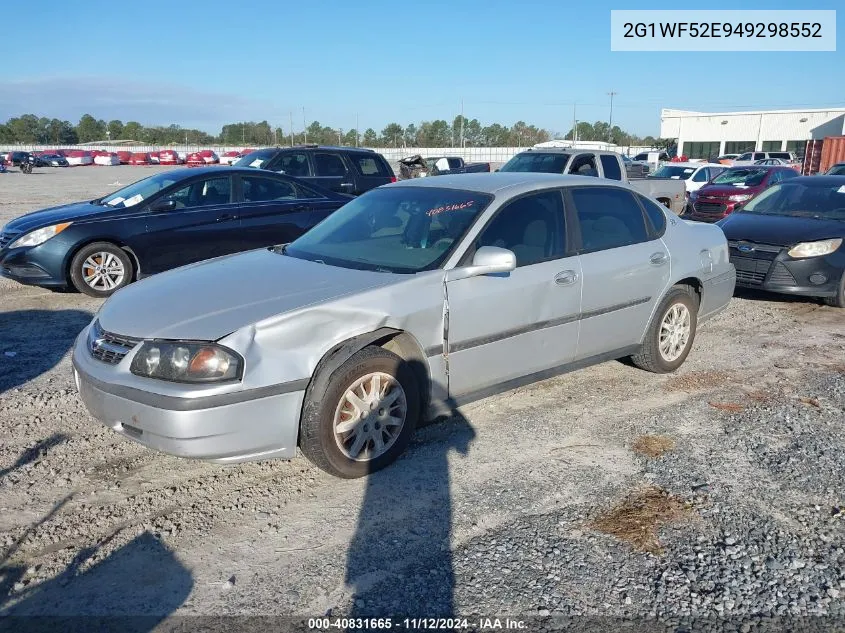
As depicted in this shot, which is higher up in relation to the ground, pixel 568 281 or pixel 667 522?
pixel 568 281

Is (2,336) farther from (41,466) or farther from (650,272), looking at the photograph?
(650,272)

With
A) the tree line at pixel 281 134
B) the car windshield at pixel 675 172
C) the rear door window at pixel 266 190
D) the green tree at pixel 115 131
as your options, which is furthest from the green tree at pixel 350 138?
the rear door window at pixel 266 190

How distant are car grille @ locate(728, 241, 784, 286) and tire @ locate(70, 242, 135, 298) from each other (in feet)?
23.1

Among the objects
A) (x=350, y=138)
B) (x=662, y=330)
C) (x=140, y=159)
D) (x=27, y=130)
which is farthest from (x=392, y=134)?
(x=662, y=330)

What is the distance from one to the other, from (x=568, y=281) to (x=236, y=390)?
93.3 inches

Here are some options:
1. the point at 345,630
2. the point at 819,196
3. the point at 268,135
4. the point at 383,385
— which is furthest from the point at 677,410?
the point at 268,135

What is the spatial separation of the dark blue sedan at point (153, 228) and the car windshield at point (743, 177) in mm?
12671

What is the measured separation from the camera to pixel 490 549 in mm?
3207

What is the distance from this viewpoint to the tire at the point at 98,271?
25.8 ft

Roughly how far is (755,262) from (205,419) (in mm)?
6939

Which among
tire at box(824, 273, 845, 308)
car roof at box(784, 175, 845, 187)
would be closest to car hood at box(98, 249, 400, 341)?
tire at box(824, 273, 845, 308)

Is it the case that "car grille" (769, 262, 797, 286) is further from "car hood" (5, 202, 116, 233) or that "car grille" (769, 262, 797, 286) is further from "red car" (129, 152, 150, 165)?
"red car" (129, 152, 150, 165)

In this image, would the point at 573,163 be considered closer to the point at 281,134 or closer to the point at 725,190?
the point at 725,190

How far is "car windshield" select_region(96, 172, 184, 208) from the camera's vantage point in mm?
8273
